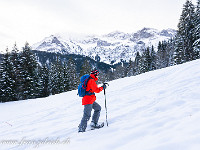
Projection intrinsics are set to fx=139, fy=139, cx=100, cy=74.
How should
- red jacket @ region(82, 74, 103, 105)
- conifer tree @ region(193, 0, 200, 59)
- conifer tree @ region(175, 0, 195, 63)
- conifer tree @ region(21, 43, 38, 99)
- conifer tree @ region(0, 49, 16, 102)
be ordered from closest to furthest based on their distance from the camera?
red jacket @ region(82, 74, 103, 105), conifer tree @ region(193, 0, 200, 59), conifer tree @ region(0, 49, 16, 102), conifer tree @ region(175, 0, 195, 63), conifer tree @ region(21, 43, 38, 99)

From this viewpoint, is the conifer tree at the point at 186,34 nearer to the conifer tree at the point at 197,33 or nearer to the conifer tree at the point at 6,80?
the conifer tree at the point at 197,33

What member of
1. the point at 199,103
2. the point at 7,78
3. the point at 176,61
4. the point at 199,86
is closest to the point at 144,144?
the point at 199,103

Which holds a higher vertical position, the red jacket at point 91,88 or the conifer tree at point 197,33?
the conifer tree at point 197,33

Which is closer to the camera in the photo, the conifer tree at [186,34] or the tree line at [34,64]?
the tree line at [34,64]

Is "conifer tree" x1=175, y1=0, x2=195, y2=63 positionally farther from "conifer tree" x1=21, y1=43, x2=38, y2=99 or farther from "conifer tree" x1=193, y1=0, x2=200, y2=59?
"conifer tree" x1=21, y1=43, x2=38, y2=99

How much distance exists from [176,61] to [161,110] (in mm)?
29250

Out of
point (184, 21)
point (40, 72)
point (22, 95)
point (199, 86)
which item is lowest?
point (22, 95)

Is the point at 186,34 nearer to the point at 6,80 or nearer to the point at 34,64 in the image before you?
the point at 34,64

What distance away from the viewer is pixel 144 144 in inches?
131

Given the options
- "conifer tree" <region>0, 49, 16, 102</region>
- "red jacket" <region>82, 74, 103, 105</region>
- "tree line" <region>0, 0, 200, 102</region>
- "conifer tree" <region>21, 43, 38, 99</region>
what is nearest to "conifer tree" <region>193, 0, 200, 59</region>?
"tree line" <region>0, 0, 200, 102</region>

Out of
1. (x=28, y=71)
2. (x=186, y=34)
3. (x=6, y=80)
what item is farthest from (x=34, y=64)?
(x=186, y=34)

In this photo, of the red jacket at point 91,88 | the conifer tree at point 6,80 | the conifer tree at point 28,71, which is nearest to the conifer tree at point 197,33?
the red jacket at point 91,88

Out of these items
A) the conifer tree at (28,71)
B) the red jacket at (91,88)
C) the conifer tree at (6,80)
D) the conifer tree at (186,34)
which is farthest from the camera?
the conifer tree at (28,71)

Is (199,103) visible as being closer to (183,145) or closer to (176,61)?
(183,145)
